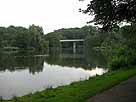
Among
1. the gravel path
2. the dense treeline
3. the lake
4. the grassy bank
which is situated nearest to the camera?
the gravel path

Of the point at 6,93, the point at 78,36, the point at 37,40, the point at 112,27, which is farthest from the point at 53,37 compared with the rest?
the point at 112,27

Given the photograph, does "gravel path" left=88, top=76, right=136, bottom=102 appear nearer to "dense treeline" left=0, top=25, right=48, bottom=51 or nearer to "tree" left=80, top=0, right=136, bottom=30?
"tree" left=80, top=0, right=136, bottom=30

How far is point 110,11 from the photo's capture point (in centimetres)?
884

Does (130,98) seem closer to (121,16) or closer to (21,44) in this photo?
(121,16)

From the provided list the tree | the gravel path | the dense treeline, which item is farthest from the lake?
the dense treeline

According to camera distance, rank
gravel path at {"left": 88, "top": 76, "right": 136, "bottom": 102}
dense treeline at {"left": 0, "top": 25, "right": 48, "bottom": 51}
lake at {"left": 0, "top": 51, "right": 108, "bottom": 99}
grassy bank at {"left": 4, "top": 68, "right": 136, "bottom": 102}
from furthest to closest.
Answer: dense treeline at {"left": 0, "top": 25, "right": 48, "bottom": 51}
lake at {"left": 0, "top": 51, "right": 108, "bottom": 99}
grassy bank at {"left": 4, "top": 68, "right": 136, "bottom": 102}
gravel path at {"left": 88, "top": 76, "right": 136, "bottom": 102}

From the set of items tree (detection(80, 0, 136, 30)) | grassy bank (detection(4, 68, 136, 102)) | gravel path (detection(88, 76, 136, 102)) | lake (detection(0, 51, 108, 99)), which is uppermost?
tree (detection(80, 0, 136, 30))

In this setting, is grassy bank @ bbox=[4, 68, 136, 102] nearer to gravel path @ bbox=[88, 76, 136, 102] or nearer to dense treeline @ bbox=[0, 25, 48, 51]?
gravel path @ bbox=[88, 76, 136, 102]

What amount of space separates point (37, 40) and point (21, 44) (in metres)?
5.91

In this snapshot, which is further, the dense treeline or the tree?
the dense treeline

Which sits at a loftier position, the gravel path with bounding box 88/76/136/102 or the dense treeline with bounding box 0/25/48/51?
the dense treeline with bounding box 0/25/48/51

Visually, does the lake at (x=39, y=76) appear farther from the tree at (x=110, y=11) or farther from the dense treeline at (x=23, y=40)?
the dense treeline at (x=23, y=40)

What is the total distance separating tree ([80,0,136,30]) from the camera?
8773mm

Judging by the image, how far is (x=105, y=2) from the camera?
8.65 meters
